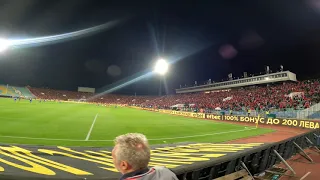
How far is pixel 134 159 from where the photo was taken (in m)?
2.08

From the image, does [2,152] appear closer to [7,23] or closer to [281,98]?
[281,98]

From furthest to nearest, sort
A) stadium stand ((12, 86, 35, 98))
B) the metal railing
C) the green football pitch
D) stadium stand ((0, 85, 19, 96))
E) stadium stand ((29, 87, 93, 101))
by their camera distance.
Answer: stadium stand ((29, 87, 93, 101))
stadium stand ((12, 86, 35, 98))
stadium stand ((0, 85, 19, 96))
the green football pitch
the metal railing

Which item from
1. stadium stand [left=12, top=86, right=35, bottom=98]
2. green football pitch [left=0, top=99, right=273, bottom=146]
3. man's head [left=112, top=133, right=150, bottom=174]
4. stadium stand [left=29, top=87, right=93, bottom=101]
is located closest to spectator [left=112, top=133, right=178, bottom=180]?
man's head [left=112, top=133, right=150, bottom=174]

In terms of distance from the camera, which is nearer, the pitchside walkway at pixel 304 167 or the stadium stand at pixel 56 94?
the pitchside walkway at pixel 304 167

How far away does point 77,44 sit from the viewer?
71812mm

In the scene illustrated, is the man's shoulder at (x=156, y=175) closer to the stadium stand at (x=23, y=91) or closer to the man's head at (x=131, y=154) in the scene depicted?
the man's head at (x=131, y=154)

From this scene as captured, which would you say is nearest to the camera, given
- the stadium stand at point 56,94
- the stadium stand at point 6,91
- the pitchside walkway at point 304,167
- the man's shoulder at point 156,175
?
the man's shoulder at point 156,175

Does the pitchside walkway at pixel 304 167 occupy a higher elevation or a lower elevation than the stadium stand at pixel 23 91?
lower

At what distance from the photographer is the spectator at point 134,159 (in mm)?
2076

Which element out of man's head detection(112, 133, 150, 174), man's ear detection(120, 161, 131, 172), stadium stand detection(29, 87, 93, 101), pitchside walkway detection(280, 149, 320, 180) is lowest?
pitchside walkway detection(280, 149, 320, 180)

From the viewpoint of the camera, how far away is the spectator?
2.08 metres

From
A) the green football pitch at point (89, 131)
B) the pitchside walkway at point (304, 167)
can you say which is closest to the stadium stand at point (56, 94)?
the green football pitch at point (89, 131)

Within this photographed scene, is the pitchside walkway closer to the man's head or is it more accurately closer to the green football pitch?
the green football pitch

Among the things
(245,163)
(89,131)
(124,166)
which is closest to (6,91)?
(89,131)
